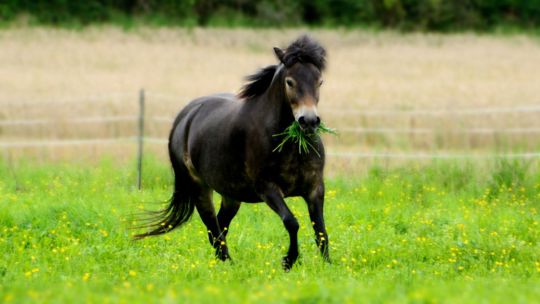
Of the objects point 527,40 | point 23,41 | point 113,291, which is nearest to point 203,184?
point 113,291

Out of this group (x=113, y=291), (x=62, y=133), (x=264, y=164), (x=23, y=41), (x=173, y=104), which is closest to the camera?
(x=113, y=291)

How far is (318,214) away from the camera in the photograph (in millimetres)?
8414

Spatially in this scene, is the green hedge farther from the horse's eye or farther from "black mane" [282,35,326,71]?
the horse's eye

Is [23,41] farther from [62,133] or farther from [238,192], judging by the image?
[238,192]

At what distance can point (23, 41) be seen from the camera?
39.4 metres

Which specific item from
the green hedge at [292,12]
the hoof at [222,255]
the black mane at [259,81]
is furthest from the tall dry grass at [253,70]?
the black mane at [259,81]

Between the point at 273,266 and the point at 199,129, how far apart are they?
1.85 m

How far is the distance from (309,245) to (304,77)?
2355 millimetres

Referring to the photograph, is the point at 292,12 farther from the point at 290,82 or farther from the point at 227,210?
the point at 290,82

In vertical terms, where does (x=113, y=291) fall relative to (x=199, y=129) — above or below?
below

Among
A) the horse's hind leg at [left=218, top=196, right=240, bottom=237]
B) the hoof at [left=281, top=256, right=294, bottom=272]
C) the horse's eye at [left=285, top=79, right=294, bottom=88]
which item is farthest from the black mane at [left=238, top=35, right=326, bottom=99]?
the horse's hind leg at [left=218, top=196, right=240, bottom=237]

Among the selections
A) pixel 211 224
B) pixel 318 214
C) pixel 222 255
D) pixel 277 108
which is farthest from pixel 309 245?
pixel 277 108

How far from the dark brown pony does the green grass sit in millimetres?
381

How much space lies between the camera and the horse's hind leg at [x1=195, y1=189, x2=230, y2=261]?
9.40 meters
